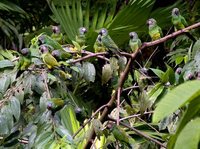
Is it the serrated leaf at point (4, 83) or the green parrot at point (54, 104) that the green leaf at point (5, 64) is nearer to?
the serrated leaf at point (4, 83)

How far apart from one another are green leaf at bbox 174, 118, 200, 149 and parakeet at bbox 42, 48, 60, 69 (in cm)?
53

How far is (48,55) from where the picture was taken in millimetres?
760

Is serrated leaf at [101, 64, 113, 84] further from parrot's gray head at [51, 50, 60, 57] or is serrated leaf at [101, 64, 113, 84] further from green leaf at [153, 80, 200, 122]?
green leaf at [153, 80, 200, 122]

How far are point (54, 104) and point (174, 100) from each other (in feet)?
1.59

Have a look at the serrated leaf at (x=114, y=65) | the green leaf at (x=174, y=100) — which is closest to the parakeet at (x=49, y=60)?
the serrated leaf at (x=114, y=65)

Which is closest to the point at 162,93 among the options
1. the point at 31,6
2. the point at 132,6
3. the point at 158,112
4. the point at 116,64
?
the point at 116,64

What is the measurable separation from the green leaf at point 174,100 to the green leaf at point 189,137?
0.06 feet

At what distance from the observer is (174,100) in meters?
0.25

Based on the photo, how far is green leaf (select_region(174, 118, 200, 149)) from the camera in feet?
0.80

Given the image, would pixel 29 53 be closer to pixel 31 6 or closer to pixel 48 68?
pixel 48 68

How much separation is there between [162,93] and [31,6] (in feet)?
8.27

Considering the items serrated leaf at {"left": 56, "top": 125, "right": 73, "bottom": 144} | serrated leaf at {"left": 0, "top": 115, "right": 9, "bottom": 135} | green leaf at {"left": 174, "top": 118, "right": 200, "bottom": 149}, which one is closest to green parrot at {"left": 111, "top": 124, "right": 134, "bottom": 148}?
serrated leaf at {"left": 56, "top": 125, "right": 73, "bottom": 144}

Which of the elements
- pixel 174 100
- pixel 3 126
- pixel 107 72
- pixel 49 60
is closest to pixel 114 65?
pixel 107 72

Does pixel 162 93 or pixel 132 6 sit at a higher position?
pixel 132 6
